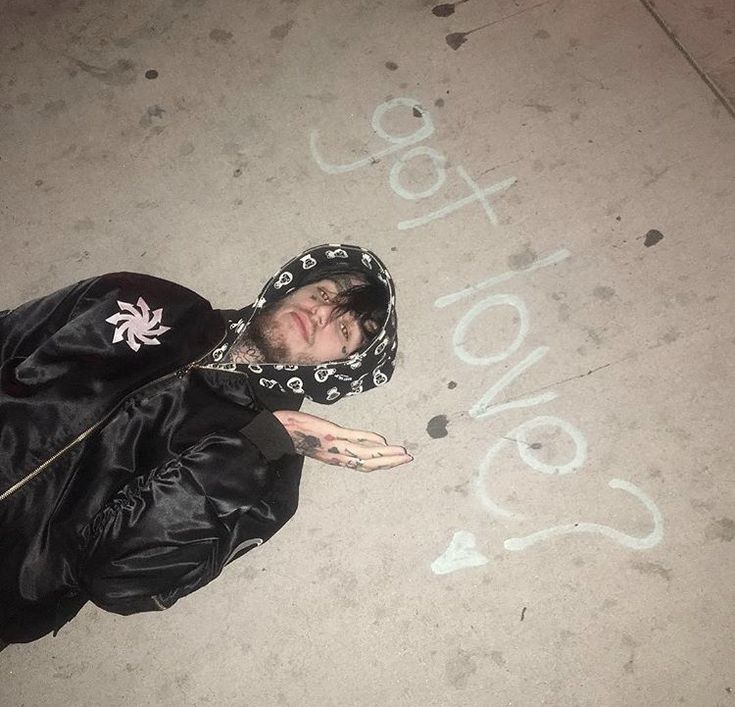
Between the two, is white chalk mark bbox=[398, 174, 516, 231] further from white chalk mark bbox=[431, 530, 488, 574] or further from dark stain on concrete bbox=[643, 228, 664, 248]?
white chalk mark bbox=[431, 530, 488, 574]

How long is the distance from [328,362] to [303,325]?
0.43 feet

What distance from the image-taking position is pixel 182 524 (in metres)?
1.37

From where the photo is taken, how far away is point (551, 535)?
1.56m

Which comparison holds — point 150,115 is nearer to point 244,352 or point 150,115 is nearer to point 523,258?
point 244,352

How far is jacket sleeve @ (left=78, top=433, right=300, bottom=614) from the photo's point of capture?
1346mm

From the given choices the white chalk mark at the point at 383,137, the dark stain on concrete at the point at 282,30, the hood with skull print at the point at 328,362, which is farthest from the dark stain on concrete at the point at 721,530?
the dark stain on concrete at the point at 282,30

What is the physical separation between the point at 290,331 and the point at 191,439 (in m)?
0.40

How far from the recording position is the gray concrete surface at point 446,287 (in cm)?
151

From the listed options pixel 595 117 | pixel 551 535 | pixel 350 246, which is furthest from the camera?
pixel 595 117

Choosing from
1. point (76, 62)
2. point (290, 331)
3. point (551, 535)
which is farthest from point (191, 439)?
point (76, 62)

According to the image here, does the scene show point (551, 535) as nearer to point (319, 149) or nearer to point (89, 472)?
point (89, 472)

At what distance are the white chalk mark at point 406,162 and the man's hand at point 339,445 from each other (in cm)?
82

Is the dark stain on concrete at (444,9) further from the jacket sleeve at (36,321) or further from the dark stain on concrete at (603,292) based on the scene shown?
the jacket sleeve at (36,321)

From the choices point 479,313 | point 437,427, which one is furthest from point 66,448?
point 479,313
